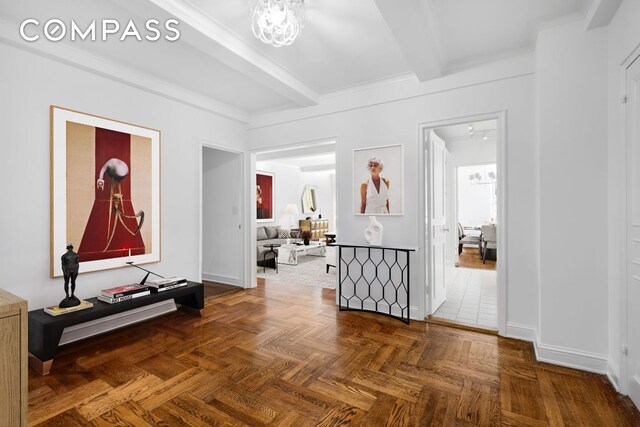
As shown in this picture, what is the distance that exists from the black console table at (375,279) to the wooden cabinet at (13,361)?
9.18 feet

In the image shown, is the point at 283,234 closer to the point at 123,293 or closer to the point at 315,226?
the point at 315,226

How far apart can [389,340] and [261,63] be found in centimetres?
284

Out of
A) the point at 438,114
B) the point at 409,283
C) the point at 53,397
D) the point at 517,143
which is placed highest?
the point at 438,114

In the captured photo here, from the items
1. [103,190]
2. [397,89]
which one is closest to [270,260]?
[103,190]

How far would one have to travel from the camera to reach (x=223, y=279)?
4.98 m

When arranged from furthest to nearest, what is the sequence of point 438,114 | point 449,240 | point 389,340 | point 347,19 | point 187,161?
1. point 449,240
2. point 187,161
3. point 438,114
4. point 389,340
5. point 347,19

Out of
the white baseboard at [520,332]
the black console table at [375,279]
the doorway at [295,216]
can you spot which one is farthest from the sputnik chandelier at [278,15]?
the white baseboard at [520,332]

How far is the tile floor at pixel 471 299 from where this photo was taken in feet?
11.1

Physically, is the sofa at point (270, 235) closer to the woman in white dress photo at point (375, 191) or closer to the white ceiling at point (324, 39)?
the woman in white dress photo at point (375, 191)

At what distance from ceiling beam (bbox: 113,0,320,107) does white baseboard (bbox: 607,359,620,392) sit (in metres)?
3.59

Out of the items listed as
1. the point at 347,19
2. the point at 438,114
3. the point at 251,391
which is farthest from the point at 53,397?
the point at 438,114

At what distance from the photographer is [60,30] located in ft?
8.11

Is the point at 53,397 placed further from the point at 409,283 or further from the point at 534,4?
the point at 534,4

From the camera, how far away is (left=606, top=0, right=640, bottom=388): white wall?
197 cm
